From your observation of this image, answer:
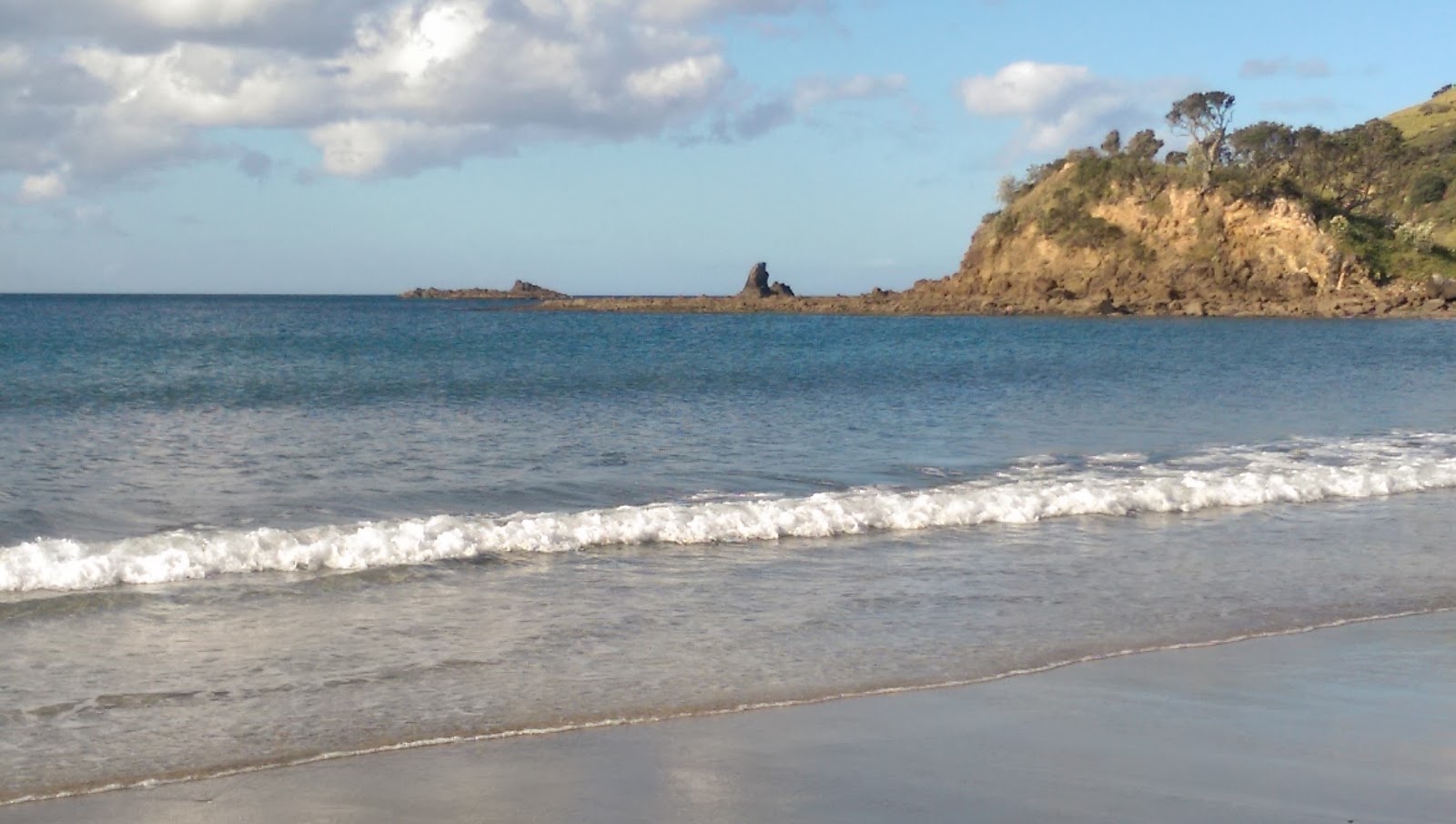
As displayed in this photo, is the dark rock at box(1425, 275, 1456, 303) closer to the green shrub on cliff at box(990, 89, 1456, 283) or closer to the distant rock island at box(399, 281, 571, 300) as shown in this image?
the green shrub on cliff at box(990, 89, 1456, 283)

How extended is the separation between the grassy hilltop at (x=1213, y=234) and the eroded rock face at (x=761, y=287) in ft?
83.4

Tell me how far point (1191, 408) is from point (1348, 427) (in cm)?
439

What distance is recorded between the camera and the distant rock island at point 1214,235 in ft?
270

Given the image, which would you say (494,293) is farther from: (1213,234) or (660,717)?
(660,717)

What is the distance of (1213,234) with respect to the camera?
277ft

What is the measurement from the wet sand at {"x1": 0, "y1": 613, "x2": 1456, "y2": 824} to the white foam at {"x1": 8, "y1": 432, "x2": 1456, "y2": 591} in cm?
539

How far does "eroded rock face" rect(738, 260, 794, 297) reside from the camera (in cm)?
12562

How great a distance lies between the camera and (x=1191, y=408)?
29.2 m

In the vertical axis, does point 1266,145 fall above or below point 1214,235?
above

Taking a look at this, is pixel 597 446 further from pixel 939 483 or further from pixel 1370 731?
pixel 1370 731

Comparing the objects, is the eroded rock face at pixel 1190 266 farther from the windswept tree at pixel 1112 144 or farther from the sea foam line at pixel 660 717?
the sea foam line at pixel 660 717

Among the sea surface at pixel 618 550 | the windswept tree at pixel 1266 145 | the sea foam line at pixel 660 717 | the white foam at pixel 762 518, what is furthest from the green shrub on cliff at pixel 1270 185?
the sea foam line at pixel 660 717

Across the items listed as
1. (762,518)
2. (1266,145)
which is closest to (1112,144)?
(1266,145)

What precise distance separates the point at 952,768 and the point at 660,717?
1.78 metres
